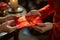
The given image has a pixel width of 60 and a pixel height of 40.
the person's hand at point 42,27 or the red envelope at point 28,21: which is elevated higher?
the red envelope at point 28,21

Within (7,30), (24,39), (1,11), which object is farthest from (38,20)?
(24,39)

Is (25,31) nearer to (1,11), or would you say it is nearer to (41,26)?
(1,11)

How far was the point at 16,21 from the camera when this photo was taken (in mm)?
958

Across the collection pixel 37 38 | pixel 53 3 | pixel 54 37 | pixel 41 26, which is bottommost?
pixel 37 38

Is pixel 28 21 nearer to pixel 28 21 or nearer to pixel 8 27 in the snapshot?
pixel 28 21

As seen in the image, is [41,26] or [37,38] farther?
[37,38]

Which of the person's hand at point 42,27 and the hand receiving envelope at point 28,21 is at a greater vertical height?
the hand receiving envelope at point 28,21

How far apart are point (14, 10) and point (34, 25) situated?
0.65 m

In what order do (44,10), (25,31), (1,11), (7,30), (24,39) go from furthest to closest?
(25,31)
(24,39)
(1,11)
(44,10)
(7,30)

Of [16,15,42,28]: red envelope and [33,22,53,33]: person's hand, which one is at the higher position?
[16,15,42,28]: red envelope

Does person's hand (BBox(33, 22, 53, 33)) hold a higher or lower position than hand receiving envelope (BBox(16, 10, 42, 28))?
lower

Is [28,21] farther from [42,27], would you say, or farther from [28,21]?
[42,27]

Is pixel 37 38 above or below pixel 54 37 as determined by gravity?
below

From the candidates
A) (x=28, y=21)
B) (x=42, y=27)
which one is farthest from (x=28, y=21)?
(x=42, y=27)
